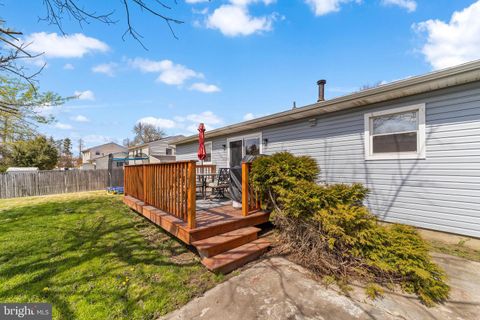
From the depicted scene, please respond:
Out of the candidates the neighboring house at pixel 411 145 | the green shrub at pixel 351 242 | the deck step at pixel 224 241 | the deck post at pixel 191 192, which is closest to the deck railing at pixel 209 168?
the neighboring house at pixel 411 145

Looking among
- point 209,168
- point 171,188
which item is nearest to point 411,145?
point 171,188

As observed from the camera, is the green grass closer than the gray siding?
Yes

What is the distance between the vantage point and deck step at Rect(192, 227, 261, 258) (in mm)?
2936

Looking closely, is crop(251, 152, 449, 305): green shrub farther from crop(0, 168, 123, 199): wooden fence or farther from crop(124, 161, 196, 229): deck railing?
crop(0, 168, 123, 199): wooden fence

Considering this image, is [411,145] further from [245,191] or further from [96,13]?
[96,13]

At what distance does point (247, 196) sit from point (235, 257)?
1.14 metres

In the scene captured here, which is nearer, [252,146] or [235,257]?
[235,257]

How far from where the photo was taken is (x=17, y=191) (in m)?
10.7

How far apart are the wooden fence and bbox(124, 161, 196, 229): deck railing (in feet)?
29.9

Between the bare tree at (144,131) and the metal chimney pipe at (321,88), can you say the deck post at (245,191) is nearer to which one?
the metal chimney pipe at (321,88)

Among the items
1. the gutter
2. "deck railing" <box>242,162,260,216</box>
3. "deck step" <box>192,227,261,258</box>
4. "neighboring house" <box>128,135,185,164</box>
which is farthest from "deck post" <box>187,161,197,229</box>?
"neighboring house" <box>128,135,185,164</box>

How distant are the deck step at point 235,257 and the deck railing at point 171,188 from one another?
0.58 m

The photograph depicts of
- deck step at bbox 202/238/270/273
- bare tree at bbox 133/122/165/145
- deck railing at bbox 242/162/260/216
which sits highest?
bare tree at bbox 133/122/165/145

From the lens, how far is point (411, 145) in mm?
4230
